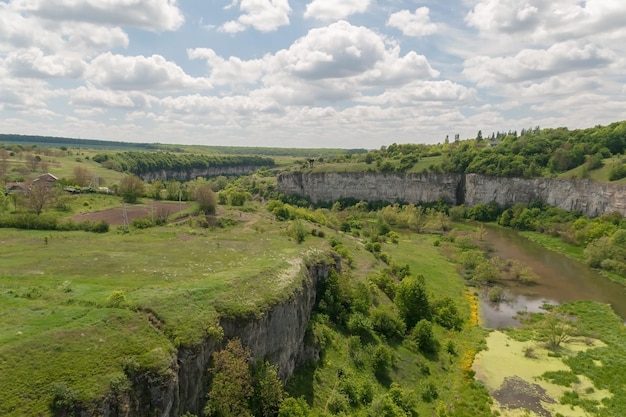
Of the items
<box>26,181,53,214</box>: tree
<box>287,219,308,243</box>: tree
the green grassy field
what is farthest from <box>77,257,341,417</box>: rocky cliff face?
<box>26,181,53,214</box>: tree

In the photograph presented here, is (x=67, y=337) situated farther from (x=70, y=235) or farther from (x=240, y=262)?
(x=70, y=235)

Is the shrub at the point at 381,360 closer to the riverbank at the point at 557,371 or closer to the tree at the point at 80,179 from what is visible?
the riverbank at the point at 557,371

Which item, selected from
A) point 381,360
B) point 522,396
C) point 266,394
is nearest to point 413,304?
point 381,360

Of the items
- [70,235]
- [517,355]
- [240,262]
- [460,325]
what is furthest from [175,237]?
[517,355]

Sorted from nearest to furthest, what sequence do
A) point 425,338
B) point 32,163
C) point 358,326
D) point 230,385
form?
point 230,385
point 358,326
point 425,338
point 32,163

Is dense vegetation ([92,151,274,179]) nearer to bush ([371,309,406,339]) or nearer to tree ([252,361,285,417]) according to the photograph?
bush ([371,309,406,339])

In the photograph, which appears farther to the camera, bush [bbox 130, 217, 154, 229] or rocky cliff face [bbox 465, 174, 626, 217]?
rocky cliff face [bbox 465, 174, 626, 217]

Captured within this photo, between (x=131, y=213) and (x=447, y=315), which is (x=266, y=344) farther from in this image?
(x=131, y=213)
